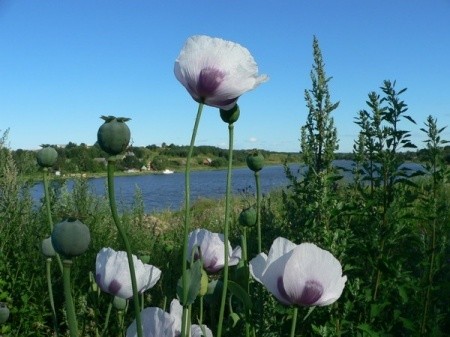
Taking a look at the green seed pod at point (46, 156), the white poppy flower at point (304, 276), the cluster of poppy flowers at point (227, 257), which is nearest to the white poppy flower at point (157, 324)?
the cluster of poppy flowers at point (227, 257)

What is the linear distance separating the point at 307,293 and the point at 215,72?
1.69 feet

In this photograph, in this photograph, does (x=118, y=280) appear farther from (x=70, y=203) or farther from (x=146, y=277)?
(x=70, y=203)

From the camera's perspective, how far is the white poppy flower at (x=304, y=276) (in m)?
1.18

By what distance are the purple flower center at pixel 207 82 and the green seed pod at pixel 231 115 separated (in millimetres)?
Answer: 90

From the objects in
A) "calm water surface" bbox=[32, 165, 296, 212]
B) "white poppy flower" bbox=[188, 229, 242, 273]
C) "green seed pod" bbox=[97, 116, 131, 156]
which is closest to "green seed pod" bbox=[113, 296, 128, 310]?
"white poppy flower" bbox=[188, 229, 242, 273]

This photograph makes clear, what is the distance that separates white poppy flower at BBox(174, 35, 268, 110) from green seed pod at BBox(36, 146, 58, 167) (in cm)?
56

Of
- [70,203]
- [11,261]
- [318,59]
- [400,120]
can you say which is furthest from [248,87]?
[70,203]

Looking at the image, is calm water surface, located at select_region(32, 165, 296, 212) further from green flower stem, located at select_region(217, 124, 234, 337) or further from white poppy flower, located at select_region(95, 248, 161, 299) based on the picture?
green flower stem, located at select_region(217, 124, 234, 337)

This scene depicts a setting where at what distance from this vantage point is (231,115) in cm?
121

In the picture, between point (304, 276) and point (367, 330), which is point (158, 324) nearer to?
point (304, 276)

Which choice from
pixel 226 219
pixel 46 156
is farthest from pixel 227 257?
pixel 46 156

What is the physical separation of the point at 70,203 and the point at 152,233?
2.83ft

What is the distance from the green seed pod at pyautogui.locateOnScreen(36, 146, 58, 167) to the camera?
1.51 metres

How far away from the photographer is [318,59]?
7.70 feet
